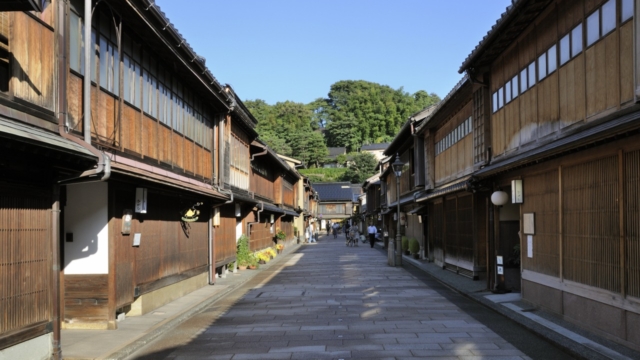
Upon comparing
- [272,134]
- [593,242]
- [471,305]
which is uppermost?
[272,134]

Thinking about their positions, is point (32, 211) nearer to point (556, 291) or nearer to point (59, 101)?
point (59, 101)

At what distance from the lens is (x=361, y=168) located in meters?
111

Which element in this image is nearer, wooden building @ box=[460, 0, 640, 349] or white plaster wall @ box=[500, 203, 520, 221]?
wooden building @ box=[460, 0, 640, 349]

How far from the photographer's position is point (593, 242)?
35.7 feet

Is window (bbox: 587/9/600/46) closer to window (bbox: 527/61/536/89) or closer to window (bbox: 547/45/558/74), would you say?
window (bbox: 547/45/558/74)

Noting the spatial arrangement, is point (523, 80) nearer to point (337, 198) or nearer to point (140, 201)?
point (140, 201)

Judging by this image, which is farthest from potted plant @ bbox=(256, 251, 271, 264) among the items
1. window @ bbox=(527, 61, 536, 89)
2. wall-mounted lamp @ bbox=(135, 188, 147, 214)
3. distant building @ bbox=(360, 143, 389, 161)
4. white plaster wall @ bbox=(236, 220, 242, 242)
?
distant building @ bbox=(360, 143, 389, 161)

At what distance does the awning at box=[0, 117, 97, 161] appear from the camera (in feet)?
23.7

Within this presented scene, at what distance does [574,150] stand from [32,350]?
9724 mm

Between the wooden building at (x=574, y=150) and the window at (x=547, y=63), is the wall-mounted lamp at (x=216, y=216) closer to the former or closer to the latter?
the wooden building at (x=574, y=150)

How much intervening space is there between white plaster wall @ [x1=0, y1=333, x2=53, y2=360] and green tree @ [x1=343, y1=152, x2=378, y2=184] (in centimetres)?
10098

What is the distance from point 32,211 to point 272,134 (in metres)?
97.5

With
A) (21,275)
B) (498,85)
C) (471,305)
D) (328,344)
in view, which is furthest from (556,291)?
(21,275)

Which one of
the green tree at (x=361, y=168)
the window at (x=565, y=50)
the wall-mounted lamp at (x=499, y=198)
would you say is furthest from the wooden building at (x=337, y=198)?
the window at (x=565, y=50)
